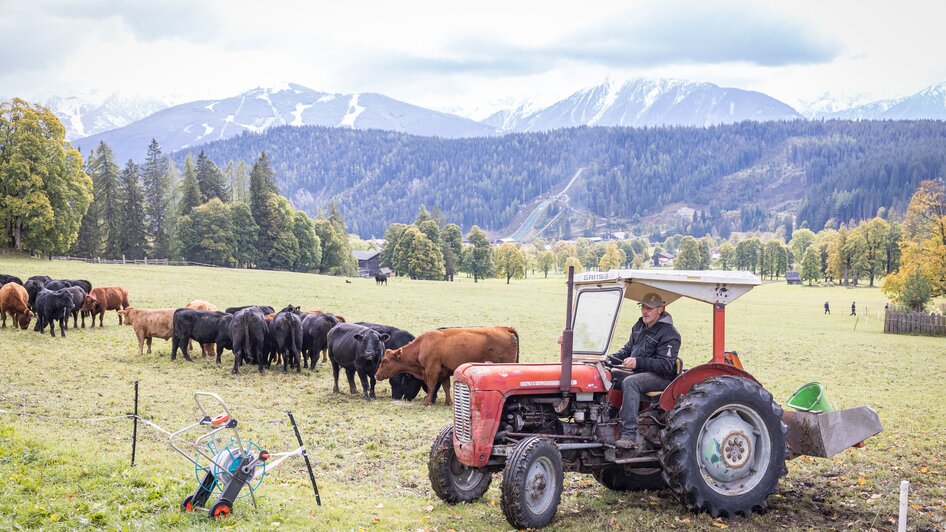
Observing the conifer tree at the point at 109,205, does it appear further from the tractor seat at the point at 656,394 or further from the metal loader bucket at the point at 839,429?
the metal loader bucket at the point at 839,429

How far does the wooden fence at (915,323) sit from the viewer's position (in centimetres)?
4112

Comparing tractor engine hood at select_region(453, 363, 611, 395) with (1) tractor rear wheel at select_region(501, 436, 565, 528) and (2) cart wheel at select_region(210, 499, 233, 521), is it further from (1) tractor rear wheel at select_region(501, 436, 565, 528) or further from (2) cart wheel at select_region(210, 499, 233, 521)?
(2) cart wheel at select_region(210, 499, 233, 521)

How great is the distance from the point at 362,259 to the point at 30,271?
99.8m

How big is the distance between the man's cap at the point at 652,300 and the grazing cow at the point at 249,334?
1364cm

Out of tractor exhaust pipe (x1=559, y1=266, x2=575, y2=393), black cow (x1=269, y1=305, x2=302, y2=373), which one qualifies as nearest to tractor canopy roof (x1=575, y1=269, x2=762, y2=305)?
tractor exhaust pipe (x1=559, y1=266, x2=575, y2=393)

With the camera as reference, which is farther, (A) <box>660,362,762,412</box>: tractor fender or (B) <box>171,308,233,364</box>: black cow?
(B) <box>171,308,233,364</box>: black cow

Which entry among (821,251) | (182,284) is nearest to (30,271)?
(182,284)

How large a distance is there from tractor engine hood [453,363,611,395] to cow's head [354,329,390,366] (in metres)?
8.72

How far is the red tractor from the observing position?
7.77m

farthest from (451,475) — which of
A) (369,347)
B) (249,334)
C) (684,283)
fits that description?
(249,334)

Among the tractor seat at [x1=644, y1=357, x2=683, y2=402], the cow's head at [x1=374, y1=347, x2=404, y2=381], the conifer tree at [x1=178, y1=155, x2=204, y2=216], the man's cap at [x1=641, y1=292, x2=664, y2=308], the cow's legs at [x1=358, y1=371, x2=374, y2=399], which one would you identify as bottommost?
the cow's legs at [x1=358, y1=371, x2=374, y2=399]

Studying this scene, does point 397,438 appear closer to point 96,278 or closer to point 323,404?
point 323,404

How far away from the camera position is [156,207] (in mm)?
88562

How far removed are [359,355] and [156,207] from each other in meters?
80.9
